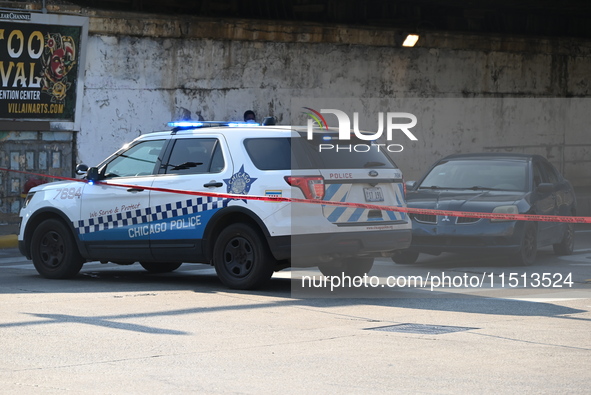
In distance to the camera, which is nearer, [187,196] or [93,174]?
[187,196]

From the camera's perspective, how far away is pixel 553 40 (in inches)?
1097

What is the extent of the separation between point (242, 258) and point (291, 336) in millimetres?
2820

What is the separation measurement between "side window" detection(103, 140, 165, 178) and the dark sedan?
10.9 feet

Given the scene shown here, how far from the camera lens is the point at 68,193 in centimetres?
1261

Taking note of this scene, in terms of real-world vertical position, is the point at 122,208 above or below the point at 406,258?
above

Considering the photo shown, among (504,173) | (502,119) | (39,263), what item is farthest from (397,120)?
(39,263)

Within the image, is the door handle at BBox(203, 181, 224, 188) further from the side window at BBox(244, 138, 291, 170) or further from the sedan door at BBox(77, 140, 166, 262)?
the sedan door at BBox(77, 140, 166, 262)

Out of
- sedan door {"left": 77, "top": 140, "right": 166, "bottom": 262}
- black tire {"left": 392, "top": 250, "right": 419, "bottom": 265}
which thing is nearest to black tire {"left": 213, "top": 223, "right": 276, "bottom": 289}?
sedan door {"left": 77, "top": 140, "right": 166, "bottom": 262}

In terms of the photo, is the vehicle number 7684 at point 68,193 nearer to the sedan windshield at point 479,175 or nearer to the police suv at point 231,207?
the police suv at point 231,207

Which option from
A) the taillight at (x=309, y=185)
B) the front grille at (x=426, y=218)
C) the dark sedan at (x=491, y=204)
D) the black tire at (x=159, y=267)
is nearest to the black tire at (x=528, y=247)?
the dark sedan at (x=491, y=204)

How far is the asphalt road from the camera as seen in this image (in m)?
6.76

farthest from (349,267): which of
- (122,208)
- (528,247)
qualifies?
(528,247)

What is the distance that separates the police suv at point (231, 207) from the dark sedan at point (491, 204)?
77.0 inches

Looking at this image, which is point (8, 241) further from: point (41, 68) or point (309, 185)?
point (309, 185)
